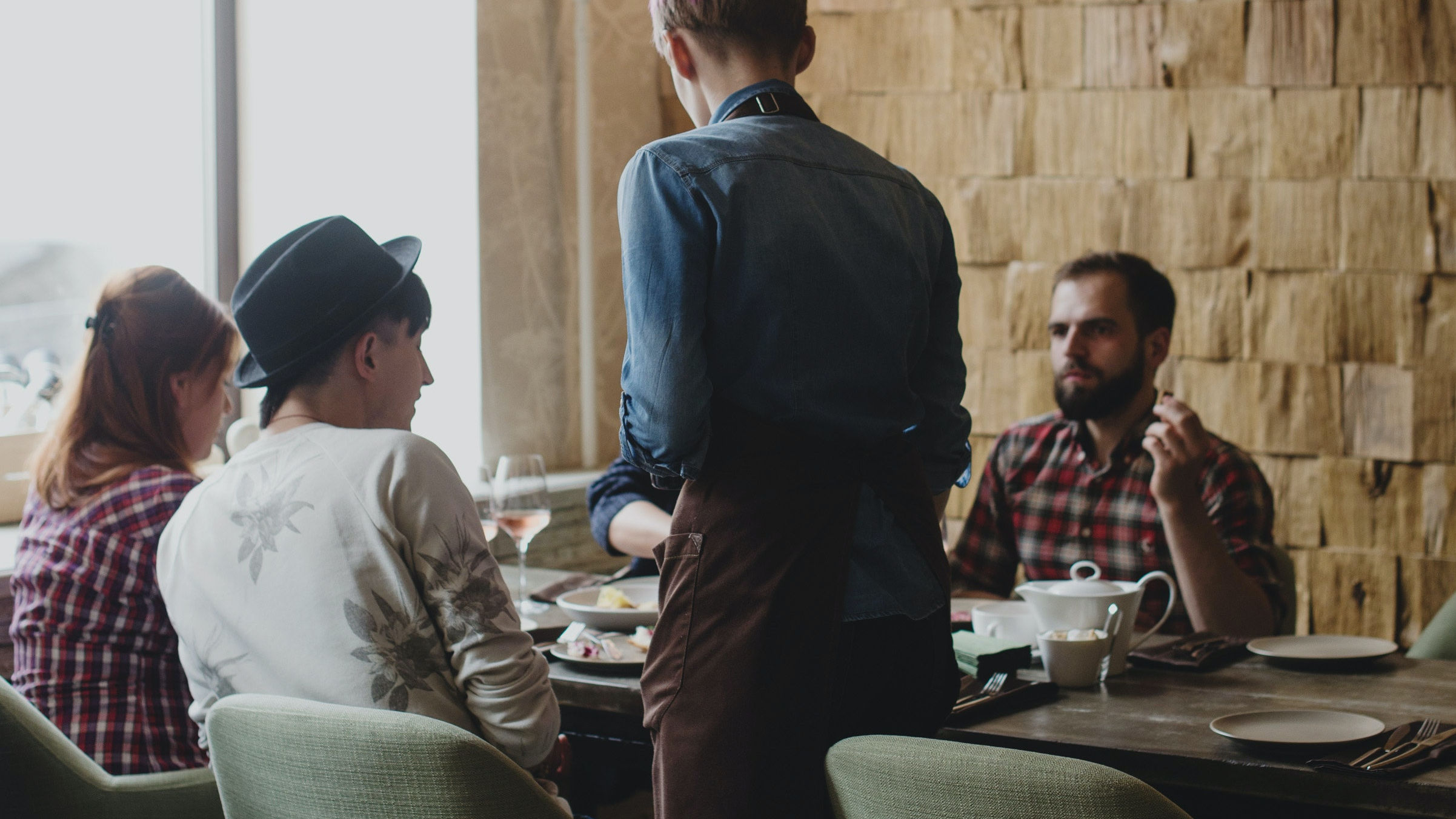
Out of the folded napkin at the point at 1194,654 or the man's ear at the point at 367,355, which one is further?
the folded napkin at the point at 1194,654

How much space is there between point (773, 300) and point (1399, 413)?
215 centimetres

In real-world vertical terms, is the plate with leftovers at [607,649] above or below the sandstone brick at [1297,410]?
below

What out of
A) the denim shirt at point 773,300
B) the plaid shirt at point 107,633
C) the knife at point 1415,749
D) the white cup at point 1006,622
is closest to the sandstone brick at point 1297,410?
the white cup at point 1006,622

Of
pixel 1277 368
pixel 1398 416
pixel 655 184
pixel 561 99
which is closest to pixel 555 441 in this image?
pixel 561 99

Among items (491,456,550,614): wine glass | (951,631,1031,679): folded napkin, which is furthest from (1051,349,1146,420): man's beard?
(491,456,550,614): wine glass

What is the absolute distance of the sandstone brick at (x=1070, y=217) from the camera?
9.80 ft

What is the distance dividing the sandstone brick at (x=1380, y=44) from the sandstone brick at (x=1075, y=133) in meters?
0.48

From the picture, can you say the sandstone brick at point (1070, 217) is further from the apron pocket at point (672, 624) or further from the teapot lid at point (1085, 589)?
the apron pocket at point (672, 624)

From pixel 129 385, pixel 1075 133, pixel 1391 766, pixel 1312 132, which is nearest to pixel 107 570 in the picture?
pixel 129 385

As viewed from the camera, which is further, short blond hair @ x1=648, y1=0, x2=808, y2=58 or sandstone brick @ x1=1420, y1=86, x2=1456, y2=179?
sandstone brick @ x1=1420, y1=86, x2=1456, y2=179

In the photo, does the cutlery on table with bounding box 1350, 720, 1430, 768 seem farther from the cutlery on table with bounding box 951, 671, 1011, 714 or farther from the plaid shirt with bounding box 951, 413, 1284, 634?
the plaid shirt with bounding box 951, 413, 1284, 634

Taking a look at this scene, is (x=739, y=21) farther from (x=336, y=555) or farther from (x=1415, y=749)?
(x=1415, y=749)

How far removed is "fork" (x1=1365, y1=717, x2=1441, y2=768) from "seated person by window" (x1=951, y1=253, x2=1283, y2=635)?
27.4 inches

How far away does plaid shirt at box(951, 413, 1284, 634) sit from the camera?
2227 millimetres
